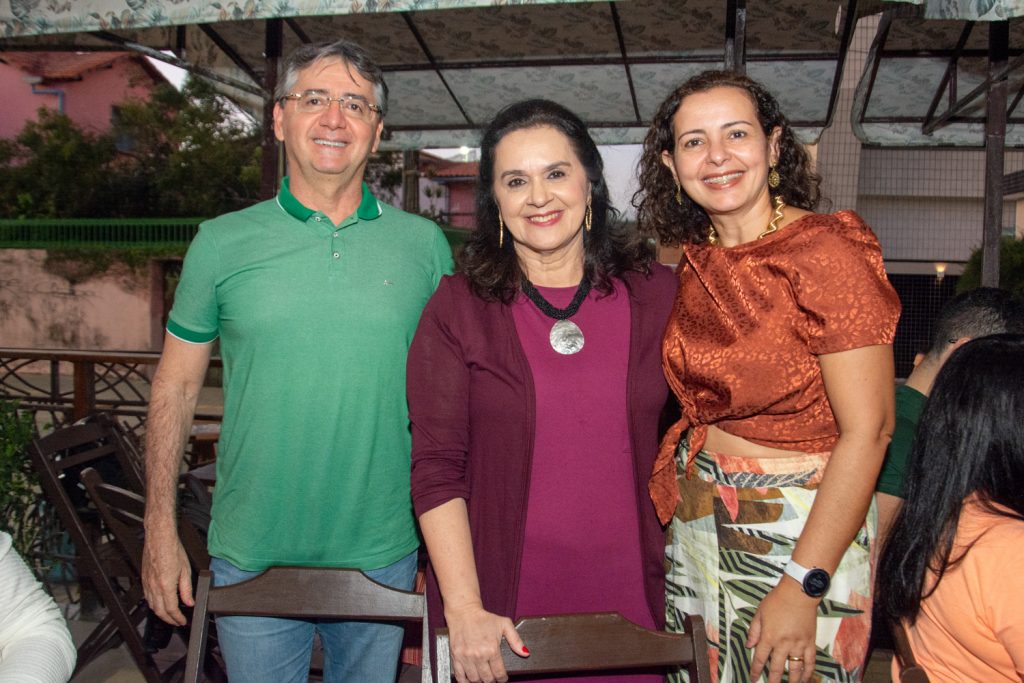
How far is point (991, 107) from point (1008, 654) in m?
3.06

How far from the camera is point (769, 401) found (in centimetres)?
160

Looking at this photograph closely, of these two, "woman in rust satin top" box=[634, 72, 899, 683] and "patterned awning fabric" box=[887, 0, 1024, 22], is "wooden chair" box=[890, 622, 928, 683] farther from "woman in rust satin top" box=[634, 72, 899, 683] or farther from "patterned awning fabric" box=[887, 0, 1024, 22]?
"patterned awning fabric" box=[887, 0, 1024, 22]

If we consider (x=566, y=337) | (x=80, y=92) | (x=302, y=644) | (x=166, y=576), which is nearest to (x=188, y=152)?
(x=80, y=92)

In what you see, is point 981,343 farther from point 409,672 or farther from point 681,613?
point 409,672

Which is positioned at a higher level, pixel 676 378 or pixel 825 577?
pixel 676 378

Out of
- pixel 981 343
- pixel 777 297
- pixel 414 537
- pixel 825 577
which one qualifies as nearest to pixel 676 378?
pixel 777 297

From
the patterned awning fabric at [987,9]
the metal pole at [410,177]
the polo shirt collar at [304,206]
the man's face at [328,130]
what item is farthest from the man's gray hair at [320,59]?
the metal pole at [410,177]

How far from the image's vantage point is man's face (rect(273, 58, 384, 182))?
2.02 metres

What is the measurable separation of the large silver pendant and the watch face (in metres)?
0.62

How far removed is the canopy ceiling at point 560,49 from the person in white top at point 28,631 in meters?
2.64

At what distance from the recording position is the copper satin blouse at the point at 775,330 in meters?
1.49

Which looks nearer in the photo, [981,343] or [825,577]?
[825,577]

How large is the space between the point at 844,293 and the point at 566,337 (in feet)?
1.86

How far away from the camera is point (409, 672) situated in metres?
2.93
